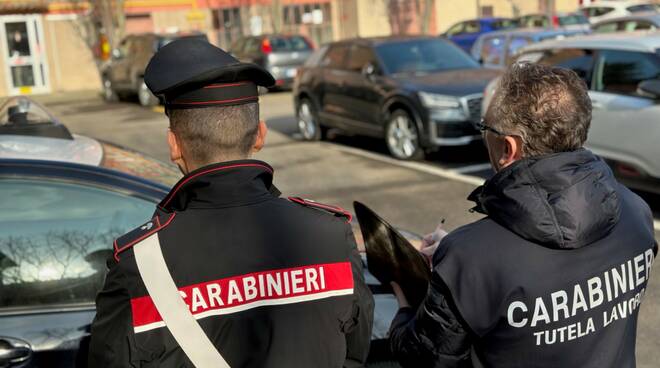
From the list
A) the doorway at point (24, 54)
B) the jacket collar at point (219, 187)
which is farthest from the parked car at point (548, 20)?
the jacket collar at point (219, 187)

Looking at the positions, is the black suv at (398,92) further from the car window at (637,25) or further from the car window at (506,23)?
the car window at (506,23)

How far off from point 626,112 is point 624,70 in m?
0.63

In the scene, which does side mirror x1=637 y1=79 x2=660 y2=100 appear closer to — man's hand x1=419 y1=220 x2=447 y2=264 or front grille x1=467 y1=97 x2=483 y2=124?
front grille x1=467 y1=97 x2=483 y2=124

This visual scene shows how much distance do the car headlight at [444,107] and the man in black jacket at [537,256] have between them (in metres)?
8.12

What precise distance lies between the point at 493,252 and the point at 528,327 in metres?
0.20

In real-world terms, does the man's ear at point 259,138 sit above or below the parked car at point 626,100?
above

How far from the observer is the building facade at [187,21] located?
27750mm

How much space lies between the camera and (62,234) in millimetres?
2980

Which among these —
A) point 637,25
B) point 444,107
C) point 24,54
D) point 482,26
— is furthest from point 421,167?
point 24,54

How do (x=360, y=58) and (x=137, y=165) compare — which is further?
(x=360, y=58)

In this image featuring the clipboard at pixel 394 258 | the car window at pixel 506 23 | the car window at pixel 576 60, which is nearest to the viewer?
the clipboard at pixel 394 258

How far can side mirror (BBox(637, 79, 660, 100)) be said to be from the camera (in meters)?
7.06

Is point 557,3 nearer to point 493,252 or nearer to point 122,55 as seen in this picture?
point 122,55

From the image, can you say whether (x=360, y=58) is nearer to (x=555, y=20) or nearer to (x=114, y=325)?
(x=114, y=325)
